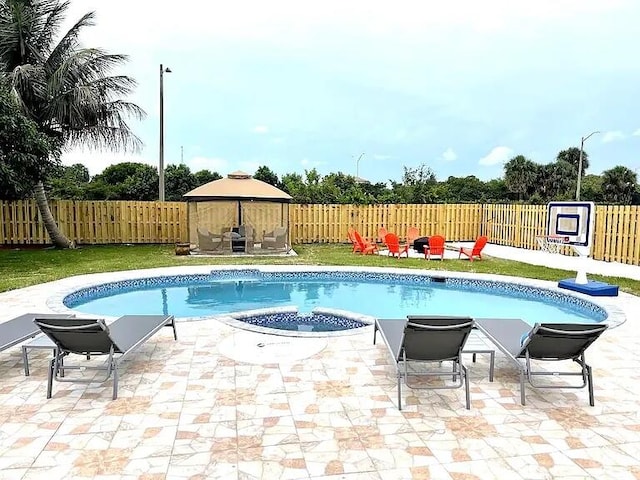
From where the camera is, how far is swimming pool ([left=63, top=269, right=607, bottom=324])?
805cm

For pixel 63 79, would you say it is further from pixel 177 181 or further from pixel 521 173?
pixel 521 173

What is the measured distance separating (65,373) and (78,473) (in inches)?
73.9

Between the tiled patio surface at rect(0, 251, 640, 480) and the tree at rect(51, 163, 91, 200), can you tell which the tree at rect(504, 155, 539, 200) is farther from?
the tiled patio surface at rect(0, 251, 640, 480)

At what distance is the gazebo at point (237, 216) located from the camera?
44.4 feet

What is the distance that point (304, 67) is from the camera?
65.0 feet

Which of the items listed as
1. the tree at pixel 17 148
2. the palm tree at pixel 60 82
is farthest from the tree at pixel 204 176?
the tree at pixel 17 148

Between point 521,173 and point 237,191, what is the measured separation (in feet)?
99.3

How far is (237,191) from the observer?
13.4 metres

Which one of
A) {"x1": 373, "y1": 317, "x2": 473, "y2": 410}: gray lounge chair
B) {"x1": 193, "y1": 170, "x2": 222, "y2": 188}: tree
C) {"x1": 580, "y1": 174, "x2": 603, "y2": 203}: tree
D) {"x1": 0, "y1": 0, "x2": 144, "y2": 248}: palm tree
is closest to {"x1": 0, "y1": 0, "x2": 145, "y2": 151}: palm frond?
{"x1": 0, "y1": 0, "x2": 144, "y2": 248}: palm tree

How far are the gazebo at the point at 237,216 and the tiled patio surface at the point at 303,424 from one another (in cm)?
914

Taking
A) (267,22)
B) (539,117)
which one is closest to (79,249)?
(267,22)

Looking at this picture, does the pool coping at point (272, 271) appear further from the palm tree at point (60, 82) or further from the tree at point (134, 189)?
the tree at point (134, 189)

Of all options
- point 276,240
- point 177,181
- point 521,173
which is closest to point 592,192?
point 521,173

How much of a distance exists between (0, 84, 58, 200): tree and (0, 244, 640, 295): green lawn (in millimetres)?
2192
